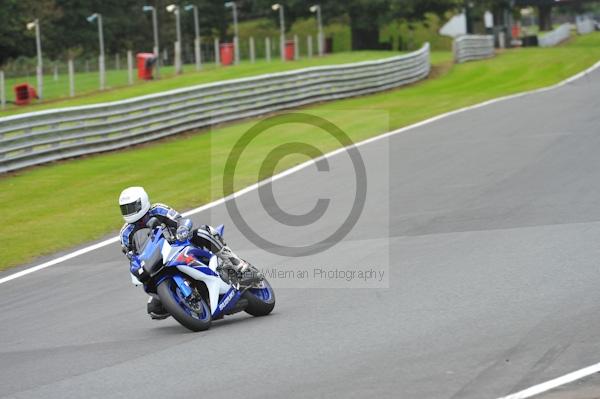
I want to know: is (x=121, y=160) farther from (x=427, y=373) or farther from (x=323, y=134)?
(x=427, y=373)

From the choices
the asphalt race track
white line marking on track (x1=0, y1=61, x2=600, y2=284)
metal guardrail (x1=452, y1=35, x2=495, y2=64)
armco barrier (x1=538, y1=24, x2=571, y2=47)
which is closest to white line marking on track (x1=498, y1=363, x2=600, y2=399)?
the asphalt race track

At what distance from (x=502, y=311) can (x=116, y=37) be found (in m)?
81.1

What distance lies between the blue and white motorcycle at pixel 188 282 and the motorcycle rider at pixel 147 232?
3.5 inches

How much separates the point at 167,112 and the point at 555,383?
21824 millimetres

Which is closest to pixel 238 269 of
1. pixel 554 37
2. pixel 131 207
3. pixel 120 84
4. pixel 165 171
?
pixel 131 207

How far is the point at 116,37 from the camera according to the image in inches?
Answer: 3447

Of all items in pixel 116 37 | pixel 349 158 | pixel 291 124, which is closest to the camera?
pixel 349 158

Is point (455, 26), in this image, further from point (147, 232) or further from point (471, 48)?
point (147, 232)

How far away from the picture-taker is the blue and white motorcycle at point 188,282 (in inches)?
385

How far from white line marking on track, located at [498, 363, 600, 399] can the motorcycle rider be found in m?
3.85

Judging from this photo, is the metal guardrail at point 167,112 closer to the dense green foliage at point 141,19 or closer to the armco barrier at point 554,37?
the armco barrier at point 554,37

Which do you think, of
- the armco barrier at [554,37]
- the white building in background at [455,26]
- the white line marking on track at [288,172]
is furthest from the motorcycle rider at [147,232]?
the white building in background at [455,26]

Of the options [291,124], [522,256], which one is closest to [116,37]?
[291,124]

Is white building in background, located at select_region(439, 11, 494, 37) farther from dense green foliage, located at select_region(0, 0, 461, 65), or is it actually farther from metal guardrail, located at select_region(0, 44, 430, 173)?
metal guardrail, located at select_region(0, 44, 430, 173)
